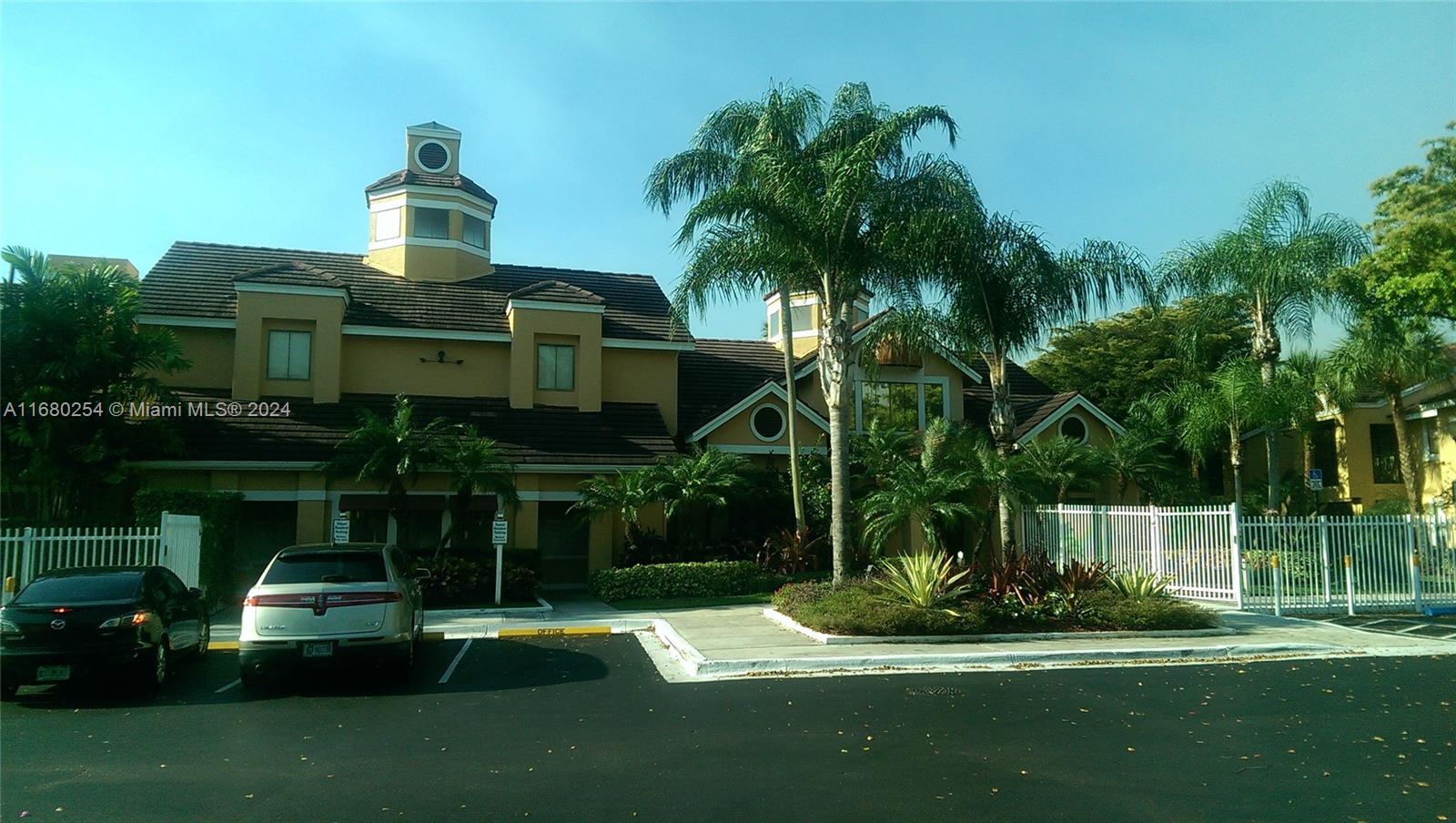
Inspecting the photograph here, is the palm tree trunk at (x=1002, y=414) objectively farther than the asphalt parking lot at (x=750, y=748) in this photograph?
Yes

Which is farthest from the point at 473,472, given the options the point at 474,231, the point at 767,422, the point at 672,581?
the point at 474,231

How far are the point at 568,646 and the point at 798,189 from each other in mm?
8490

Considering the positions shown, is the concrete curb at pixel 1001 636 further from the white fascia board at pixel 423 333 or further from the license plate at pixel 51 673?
the white fascia board at pixel 423 333

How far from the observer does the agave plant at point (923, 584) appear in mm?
14812

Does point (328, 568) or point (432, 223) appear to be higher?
point (432, 223)

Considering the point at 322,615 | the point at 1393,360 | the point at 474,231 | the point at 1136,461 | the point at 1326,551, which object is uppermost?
the point at 474,231

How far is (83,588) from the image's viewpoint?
1150 cm

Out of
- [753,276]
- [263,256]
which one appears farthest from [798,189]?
[263,256]

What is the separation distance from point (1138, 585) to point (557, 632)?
30.4ft

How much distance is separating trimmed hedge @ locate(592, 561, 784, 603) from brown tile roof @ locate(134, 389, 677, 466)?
3270 mm

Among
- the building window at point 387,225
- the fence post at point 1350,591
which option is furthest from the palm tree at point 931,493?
the building window at point 387,225

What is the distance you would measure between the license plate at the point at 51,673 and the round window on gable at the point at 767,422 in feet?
55.1

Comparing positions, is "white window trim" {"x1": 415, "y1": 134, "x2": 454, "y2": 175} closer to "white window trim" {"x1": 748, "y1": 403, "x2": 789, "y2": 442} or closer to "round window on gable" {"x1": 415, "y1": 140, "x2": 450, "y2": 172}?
"round window on gable" {"x1": 415, "y1": 140, "x2": 450, "y2": 172}

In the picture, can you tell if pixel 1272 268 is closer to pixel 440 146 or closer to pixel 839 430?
pixel 839 430
